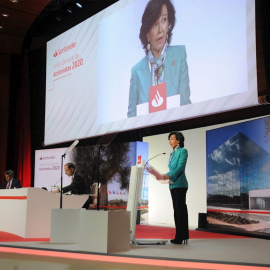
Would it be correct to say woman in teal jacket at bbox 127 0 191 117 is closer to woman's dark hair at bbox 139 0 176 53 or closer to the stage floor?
woman's dark hair at bbox 139 0 176 53

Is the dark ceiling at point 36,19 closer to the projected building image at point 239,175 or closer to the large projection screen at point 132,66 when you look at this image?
the large projection screen at point 132,66

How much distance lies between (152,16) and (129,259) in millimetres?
3410

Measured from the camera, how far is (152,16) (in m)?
5.42

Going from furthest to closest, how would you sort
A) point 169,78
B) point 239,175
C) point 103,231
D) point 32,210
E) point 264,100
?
point 239,175 → point 169,78 → point 32,210 → point 264,100 → point 103,231

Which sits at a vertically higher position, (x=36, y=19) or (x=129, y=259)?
(x=36, y=19)

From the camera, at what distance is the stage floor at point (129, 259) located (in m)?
2.88

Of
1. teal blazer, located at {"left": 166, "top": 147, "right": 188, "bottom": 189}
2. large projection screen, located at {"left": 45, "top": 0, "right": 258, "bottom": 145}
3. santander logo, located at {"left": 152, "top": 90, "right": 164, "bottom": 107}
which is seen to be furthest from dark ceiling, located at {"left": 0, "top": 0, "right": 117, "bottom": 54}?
teal blazer, located at {"left": 166, "top": 147, "right": 188, "bottom": 189}

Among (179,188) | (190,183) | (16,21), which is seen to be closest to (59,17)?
(16,21)

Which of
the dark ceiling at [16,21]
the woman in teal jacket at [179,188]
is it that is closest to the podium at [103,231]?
the woman in teal jacket at [179,188]

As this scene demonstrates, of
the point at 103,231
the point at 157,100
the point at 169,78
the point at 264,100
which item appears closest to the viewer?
the point at 103,231

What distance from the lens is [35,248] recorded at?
12.3ft

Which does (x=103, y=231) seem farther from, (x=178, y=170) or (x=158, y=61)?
(x=158, y=61)

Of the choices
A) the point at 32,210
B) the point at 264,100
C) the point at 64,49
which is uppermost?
the point at 64,49

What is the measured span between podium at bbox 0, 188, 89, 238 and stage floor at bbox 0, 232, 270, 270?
90 cm
